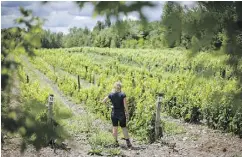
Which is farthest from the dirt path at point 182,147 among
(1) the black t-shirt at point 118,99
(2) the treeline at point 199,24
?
(2) the treeline at point 199,24

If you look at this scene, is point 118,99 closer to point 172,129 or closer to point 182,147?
point 182,147

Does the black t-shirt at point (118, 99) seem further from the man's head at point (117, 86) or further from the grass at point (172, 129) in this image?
the grass at point (172, 129)

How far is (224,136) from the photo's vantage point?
750 centimetres

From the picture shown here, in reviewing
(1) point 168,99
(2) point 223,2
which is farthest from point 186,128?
(2) point 223,2

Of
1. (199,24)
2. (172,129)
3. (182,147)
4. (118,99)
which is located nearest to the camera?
(199,24)

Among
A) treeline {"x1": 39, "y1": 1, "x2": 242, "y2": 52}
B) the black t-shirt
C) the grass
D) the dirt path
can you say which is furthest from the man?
treeline {"x1": 39, "y1": 1, "x2": 242, "y2": 52}

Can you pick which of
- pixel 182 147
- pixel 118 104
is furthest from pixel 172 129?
pixel 118 104

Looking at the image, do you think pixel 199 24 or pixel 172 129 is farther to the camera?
pixel 172 129

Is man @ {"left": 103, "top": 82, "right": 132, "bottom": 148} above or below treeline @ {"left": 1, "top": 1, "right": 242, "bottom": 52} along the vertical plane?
below

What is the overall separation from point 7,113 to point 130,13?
973 millimetres

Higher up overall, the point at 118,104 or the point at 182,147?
the point at 118,104

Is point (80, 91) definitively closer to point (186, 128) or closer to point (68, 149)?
point (186, 128)

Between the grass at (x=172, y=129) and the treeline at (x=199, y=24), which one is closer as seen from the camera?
the treeline at (x=199, y=24)

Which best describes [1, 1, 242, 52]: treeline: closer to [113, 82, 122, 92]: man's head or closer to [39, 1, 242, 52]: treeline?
[39, 1, 242, 52]: treeline
